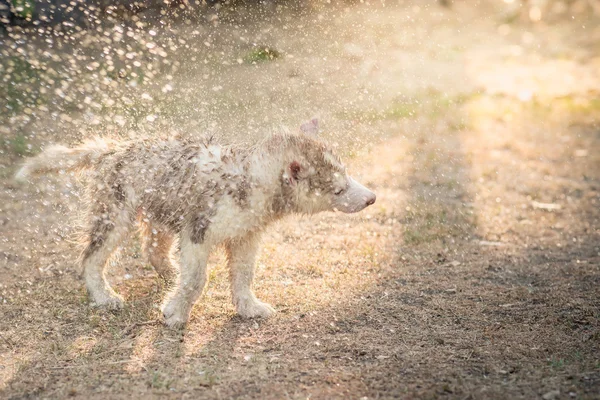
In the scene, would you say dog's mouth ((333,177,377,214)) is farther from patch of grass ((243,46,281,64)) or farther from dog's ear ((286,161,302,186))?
Result: patch of grass ((243,46,281,64))

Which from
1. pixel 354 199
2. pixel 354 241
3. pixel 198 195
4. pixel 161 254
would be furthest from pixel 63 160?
pixel 354 241

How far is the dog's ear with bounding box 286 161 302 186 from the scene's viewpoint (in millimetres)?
4790

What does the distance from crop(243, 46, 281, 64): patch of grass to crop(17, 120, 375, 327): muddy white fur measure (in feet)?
16.2

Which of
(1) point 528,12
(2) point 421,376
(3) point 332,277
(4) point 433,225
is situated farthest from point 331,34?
(1) point 528,12

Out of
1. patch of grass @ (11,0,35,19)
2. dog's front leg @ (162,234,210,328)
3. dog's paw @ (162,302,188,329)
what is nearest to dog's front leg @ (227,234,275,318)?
dog's front leg @ (162,234,210,328)

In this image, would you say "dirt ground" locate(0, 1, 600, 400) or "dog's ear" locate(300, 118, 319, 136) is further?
"dog's ear" locate(300, 118, 319, 136)

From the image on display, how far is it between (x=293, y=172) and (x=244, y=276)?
3.14ft

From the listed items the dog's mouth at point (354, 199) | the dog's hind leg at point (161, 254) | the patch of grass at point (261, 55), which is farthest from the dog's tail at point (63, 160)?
the patch of grass at point (261, 55)

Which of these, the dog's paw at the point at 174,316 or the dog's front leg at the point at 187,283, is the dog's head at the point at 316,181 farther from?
the dog's paw at the point at 174,316

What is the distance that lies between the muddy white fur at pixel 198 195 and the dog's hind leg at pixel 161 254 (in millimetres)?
339

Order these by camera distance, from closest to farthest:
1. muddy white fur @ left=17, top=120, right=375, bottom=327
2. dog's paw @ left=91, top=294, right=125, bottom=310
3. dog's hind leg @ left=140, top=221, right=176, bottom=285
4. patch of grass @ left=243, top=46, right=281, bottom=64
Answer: muddy white fur @ left=17, top=120, right=375, bottom=327 < dog's paw @ left=91, top=294, right=125, bottom=310 < dog's hind leg @ left=140, top=221, right=176, bottom=285 < patch of grass @ left=243, top=46, right=281, bottom=64

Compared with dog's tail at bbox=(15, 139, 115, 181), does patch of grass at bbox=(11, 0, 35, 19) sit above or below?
above

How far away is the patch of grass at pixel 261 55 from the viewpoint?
9.98 m

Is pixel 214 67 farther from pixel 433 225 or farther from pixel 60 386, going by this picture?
Result: pixel 60 386
